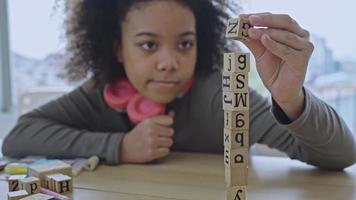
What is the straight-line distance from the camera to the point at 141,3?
3.30 ft

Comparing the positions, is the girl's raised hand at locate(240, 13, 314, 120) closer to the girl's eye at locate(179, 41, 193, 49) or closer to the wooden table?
the wooden table

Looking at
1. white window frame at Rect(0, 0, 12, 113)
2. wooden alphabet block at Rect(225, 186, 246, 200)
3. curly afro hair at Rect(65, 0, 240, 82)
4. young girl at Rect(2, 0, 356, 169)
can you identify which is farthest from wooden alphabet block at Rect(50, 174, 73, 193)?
white window frame at Rect(0, 0, 12, 113)

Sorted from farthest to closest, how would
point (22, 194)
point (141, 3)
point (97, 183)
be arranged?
point (141, 3) → point (97, 183) → point (22, 194)

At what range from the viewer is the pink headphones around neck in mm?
1028

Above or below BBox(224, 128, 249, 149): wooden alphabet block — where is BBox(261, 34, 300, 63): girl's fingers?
above

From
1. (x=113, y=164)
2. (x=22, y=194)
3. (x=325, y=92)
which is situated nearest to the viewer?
(x=22, y=194)

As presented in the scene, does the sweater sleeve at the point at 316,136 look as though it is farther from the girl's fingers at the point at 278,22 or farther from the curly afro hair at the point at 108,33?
the curly afro hair at the point at 108,33

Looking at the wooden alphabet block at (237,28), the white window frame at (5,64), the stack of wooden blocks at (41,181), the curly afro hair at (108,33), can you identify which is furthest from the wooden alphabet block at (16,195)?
the white window frame at (5,64)

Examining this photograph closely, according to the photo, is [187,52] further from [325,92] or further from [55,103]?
[325,92]

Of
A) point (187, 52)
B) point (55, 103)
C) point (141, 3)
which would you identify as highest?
point (141, 3)

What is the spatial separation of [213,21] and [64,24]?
35 cm

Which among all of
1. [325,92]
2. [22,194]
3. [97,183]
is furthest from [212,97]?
[325,92]

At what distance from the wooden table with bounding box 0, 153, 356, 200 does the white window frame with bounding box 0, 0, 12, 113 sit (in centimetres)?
120

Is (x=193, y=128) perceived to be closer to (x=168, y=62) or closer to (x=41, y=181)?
(x=168, y=62)
